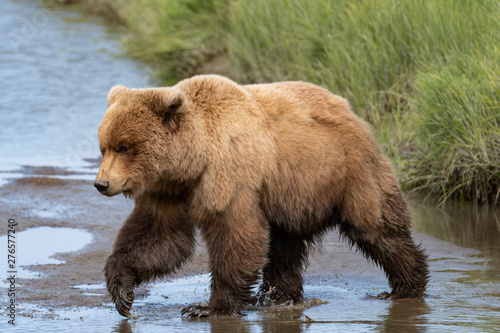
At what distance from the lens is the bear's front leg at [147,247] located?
17.4ft

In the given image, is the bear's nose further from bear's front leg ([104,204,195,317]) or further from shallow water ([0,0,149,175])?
shallow water ([0,0,149,175])

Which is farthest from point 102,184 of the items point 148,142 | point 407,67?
point 407,67

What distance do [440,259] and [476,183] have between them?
1.65 metres

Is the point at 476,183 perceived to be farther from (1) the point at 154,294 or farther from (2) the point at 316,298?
(1) the point at 154,294

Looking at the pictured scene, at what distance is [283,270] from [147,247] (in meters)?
0.98

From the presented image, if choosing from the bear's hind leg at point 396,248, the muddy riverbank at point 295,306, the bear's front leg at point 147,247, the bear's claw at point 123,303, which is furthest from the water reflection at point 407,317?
the bear's claw at point 123,303

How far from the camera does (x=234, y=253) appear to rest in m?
5.08

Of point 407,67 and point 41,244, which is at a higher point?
point 407,67

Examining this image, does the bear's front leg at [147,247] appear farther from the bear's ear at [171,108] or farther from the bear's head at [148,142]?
the bear's ear at [171,108]

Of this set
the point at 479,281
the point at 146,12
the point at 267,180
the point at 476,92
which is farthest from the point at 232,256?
the point at 146,12

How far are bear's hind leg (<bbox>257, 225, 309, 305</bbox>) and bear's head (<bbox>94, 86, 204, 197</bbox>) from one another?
3.15 ft

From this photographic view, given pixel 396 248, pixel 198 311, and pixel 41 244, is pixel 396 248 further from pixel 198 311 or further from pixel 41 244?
pixel 41 244

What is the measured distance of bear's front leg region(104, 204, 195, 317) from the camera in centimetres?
531

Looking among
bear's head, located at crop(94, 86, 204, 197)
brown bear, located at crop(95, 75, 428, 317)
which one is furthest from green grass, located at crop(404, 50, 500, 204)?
bear's head, located at crop(94, 86, 204, 197)
